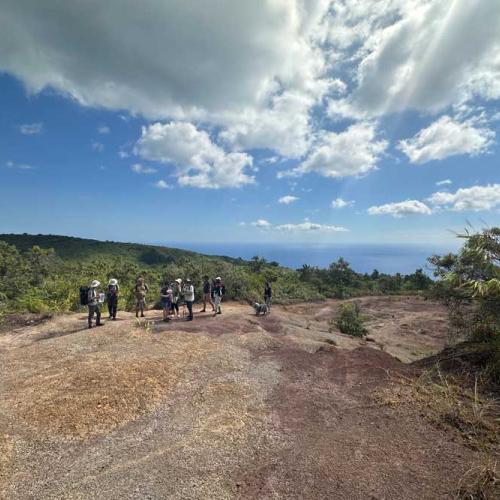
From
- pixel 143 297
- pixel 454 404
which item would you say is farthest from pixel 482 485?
pixel 143 297

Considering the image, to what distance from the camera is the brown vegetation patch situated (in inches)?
278

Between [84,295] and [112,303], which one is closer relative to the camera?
[84,295]

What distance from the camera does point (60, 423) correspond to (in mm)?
7008

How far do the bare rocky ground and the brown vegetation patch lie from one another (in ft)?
0.10

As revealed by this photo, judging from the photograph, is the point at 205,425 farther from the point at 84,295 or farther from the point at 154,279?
the point at 154,279

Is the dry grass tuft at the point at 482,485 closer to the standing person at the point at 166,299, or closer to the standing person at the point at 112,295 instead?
the standing person at the point at 166,299

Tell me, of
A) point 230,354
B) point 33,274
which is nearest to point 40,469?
point 230,354

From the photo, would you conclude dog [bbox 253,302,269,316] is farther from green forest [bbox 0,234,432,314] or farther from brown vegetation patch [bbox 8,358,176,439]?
brown vegetation patch [bbox 8,358,176,439]

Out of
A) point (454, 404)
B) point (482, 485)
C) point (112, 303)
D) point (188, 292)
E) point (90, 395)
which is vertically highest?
point (188, 292)

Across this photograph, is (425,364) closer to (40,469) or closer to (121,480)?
(121,480)

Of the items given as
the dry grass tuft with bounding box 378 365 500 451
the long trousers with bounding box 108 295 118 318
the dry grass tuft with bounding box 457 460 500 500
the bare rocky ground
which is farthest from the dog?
the dry grass tuft with bounding box 457 460 500 500

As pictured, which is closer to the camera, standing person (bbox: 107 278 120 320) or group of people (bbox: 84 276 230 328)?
group of people (bbox: 84 276 230 328)

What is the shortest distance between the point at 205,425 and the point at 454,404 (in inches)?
216

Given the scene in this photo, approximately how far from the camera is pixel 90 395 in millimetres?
7992
